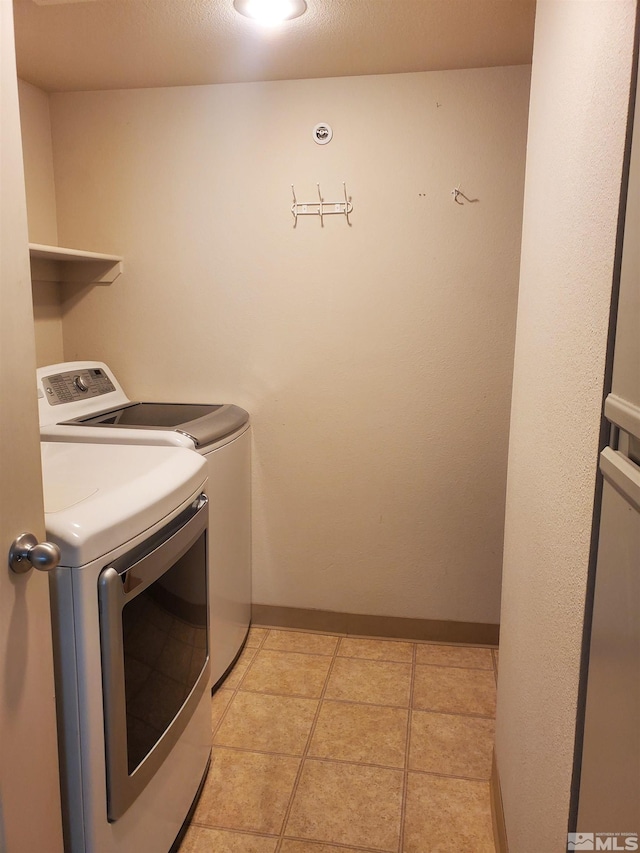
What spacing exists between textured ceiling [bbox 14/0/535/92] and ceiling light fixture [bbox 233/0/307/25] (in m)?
0.03

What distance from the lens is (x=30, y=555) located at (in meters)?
1.05

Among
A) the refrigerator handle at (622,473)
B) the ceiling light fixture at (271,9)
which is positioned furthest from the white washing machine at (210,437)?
the refrigerator handle at (622,473)

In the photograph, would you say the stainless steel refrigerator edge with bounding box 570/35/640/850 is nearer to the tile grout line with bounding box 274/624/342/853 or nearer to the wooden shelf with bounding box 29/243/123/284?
the tile grout line with bounding box 274/624/342/853

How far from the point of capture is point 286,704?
2307mm

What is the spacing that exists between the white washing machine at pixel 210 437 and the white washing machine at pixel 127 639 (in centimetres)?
37

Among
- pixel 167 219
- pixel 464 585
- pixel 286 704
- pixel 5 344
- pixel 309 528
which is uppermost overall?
pixel 167 219

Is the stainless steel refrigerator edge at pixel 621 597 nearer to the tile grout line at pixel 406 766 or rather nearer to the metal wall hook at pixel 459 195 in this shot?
the tile grout line at pixel 406 766

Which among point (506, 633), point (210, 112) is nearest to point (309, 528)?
point (506, 633)

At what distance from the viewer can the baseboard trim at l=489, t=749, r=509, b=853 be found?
1.59 m

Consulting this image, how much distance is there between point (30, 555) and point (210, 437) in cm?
116

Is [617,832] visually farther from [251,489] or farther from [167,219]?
[167,219]

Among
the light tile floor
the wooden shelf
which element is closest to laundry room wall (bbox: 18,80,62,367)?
the wooden shelf

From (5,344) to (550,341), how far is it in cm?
94

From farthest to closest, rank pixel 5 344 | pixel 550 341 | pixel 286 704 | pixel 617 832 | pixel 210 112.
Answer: pixel 210 112 → pixel 286 704 → pixel 550 341 → pixel 5 344 → pixel 617 832
